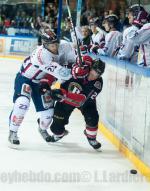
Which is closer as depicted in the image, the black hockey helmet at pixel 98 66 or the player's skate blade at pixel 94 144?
the black hockey helmet at pixel 98 66

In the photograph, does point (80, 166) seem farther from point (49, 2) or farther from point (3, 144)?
point (49, 2)

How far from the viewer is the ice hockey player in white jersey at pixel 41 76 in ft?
13.4

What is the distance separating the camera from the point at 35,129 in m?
5.10

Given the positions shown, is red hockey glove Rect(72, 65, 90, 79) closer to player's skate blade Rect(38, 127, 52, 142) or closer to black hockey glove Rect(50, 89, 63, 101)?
black hockey glove Rect(50, 89, 63, 101)

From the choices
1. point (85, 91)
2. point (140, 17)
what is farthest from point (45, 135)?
point (140, 17)

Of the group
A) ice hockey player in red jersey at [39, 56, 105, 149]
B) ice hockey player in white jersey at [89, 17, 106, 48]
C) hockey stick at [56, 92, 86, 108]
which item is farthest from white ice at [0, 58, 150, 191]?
ice hockey player in white jersey at [89, 17, 106, 48]

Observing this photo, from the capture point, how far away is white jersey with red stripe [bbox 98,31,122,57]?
19.1 feet

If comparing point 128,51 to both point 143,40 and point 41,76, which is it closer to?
point 143,40

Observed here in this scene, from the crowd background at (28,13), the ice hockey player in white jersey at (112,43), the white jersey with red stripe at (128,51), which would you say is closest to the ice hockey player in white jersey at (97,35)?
the ice hockey player in white jersey at (112,43)

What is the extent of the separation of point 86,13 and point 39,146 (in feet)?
22.1

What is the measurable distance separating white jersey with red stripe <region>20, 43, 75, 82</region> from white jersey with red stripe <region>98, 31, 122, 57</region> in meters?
1.60

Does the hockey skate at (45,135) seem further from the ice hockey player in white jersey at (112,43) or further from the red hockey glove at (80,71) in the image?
the ice hockey player in white jersey at (112,43)

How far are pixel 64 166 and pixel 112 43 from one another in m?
2.45

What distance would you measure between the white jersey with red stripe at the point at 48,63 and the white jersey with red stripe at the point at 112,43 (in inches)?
62.9
